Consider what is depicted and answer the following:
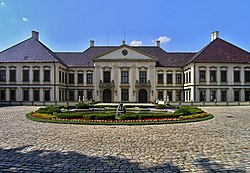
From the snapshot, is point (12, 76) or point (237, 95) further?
point (12, 76)

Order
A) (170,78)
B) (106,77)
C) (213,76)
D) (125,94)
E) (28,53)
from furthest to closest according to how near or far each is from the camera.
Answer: (170,78), (106,77), (125,94), (28,53), (213,76)

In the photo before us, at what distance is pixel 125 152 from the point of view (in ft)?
24.8

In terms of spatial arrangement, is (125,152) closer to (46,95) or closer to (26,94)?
(46,95)

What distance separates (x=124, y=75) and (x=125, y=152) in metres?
34.4

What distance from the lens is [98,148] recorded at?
8.12m

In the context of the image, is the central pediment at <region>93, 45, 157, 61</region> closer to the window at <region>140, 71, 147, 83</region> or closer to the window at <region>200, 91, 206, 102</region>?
the window at <region>140, 71, 147, 83</region>

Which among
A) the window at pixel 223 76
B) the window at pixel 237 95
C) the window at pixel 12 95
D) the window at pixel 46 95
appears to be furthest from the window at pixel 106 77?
the window at pixel 237 95

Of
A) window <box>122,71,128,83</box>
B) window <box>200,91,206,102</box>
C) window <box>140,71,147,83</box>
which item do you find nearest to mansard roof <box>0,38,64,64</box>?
window <box>122,71,128,83</box>

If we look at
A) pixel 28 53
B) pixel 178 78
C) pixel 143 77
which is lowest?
pixel 178 78

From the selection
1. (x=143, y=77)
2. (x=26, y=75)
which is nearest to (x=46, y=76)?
(x=26, y=75)

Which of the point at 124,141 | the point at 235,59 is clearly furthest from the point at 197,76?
the point at 124,141

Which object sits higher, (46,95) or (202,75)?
(202,75)

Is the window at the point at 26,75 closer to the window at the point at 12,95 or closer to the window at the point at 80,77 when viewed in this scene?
the window at the point at 12,95

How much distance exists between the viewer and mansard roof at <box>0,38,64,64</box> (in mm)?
38438
